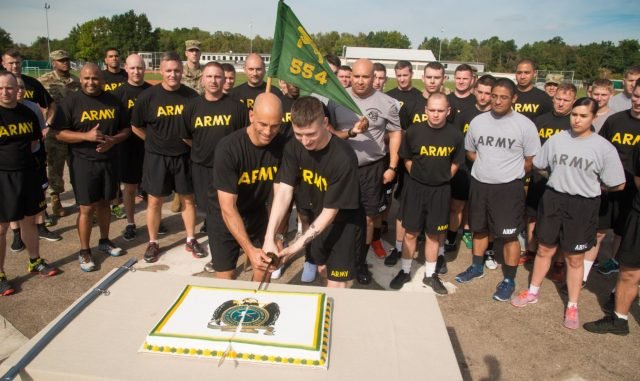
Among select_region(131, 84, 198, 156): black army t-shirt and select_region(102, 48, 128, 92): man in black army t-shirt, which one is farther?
select_region(102, 48, 128, 92): man in black army t-shirt

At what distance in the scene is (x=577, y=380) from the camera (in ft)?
10.9

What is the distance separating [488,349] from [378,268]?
180 cm

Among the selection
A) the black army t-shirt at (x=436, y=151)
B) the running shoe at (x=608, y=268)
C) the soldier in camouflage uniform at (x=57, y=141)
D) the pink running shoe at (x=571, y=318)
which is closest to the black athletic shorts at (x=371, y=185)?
the black army t-shirt at (x=436, y=151)

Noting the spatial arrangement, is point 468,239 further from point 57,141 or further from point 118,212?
point 57,141

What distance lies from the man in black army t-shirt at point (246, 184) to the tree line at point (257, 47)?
53.8 metres

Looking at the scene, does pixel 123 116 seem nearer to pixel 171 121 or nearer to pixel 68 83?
pixel 171 121

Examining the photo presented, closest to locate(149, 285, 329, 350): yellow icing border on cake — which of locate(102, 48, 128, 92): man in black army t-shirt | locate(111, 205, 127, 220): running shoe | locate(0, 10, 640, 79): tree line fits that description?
locate(111, 205, 127, 220): running shoe

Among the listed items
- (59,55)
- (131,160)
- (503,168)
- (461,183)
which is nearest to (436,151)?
(503,168)

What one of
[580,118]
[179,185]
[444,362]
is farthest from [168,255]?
[580,118]

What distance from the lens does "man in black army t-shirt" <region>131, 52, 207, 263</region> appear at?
5117mm

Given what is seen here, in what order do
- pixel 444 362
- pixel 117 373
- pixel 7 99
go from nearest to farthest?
1. pixel 117 373
2. pixel 444 362
3. pixel 7 99

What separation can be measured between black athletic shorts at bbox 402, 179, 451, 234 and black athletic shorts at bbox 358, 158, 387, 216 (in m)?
0.34

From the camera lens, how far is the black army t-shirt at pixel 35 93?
600cm

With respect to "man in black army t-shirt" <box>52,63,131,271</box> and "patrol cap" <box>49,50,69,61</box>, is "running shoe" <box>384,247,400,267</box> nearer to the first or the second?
"man in black army t-shirt" <box>52,63,131,271</box>
